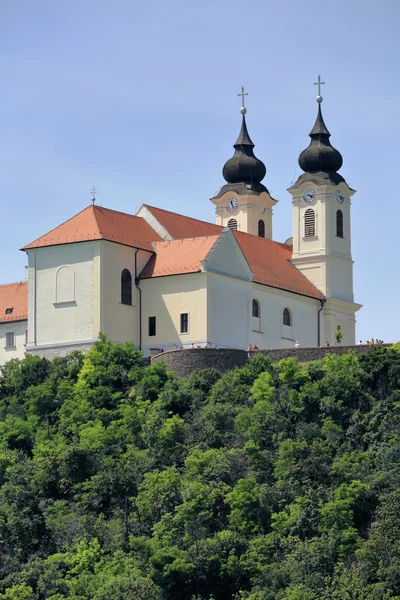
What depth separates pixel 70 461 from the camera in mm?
70500

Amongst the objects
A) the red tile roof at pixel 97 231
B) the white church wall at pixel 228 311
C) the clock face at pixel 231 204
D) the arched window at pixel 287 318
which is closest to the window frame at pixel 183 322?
the white church wall at pixel 228 311

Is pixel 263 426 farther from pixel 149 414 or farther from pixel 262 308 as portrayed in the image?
pixel 262 308

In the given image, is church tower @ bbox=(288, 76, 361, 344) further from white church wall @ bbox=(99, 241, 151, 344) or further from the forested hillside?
the forested hillside

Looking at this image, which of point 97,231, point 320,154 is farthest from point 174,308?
point 320,154

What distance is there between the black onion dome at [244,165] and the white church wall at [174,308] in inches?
571

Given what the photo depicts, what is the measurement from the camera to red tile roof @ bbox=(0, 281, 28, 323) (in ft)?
284

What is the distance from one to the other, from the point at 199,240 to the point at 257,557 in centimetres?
2171

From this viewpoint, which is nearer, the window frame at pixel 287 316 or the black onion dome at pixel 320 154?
the window frame at pixel 287 316

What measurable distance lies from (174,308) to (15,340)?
27.8 ft

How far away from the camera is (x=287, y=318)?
285 ft

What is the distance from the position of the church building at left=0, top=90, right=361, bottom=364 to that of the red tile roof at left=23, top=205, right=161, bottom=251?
0.06m

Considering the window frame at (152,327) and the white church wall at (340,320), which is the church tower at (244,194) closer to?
the white church wall at (340,320)

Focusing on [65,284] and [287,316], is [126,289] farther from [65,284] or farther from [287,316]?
[287,316]

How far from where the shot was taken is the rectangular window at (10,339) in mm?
85919
